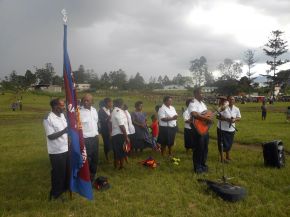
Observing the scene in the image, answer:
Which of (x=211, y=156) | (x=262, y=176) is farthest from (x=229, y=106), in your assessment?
(x=262, y=176)

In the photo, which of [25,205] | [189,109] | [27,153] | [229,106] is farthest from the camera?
[27,153]

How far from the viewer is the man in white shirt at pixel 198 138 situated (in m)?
8.70

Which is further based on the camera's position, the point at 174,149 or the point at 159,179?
the point at 174,149

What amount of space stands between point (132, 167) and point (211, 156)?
2881 millimetres

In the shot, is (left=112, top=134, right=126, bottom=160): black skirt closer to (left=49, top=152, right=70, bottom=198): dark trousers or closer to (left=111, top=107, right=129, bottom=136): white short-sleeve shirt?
(left=111, top=107, right=129, bottom=136): white short-sleeve shirt

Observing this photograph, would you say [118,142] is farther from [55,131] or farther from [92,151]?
[55,131]

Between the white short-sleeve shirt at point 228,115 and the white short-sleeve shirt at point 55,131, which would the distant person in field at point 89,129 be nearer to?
the white short-sleeve shirt at point 55,131

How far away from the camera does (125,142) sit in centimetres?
916

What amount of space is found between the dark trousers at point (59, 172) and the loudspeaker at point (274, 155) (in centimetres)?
536

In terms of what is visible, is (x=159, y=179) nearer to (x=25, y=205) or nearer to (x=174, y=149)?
(x=25, y=205)

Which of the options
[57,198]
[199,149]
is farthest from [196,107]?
[57,198]

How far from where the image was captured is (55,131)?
675 centimetres

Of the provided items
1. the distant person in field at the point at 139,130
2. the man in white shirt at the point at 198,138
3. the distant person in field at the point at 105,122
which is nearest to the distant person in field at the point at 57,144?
the man in white shirt at the point at 198,138

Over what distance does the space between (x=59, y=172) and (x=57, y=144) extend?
0.57 m
